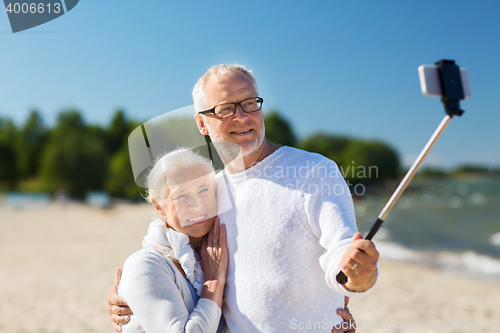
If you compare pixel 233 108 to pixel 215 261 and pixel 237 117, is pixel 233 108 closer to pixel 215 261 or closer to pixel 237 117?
pixel 237 117

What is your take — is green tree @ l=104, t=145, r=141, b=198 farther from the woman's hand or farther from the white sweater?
the white sweater

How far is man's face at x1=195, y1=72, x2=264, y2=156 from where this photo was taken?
1.75 meters

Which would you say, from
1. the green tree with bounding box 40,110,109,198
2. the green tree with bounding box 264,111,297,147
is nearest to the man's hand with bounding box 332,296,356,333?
the green tree with bounding box 264,111,297,147

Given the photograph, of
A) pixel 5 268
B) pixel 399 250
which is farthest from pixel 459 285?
pixel 5 268

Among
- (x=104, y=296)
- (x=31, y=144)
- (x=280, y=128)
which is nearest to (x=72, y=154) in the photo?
(x=31, y=144)

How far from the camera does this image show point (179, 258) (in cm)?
173

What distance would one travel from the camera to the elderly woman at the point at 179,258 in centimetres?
154

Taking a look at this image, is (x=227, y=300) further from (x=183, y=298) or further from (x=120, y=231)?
(x=120, y=231)

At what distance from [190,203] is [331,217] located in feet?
2.19

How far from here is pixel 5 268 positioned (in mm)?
10898

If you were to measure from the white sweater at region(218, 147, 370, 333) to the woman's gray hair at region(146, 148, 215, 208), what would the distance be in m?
0.34

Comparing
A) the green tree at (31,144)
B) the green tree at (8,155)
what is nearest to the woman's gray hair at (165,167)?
the green tree at (8,155)

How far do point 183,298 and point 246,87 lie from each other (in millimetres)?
956

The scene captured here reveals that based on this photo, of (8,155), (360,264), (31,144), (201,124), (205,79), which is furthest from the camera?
(31,144)
